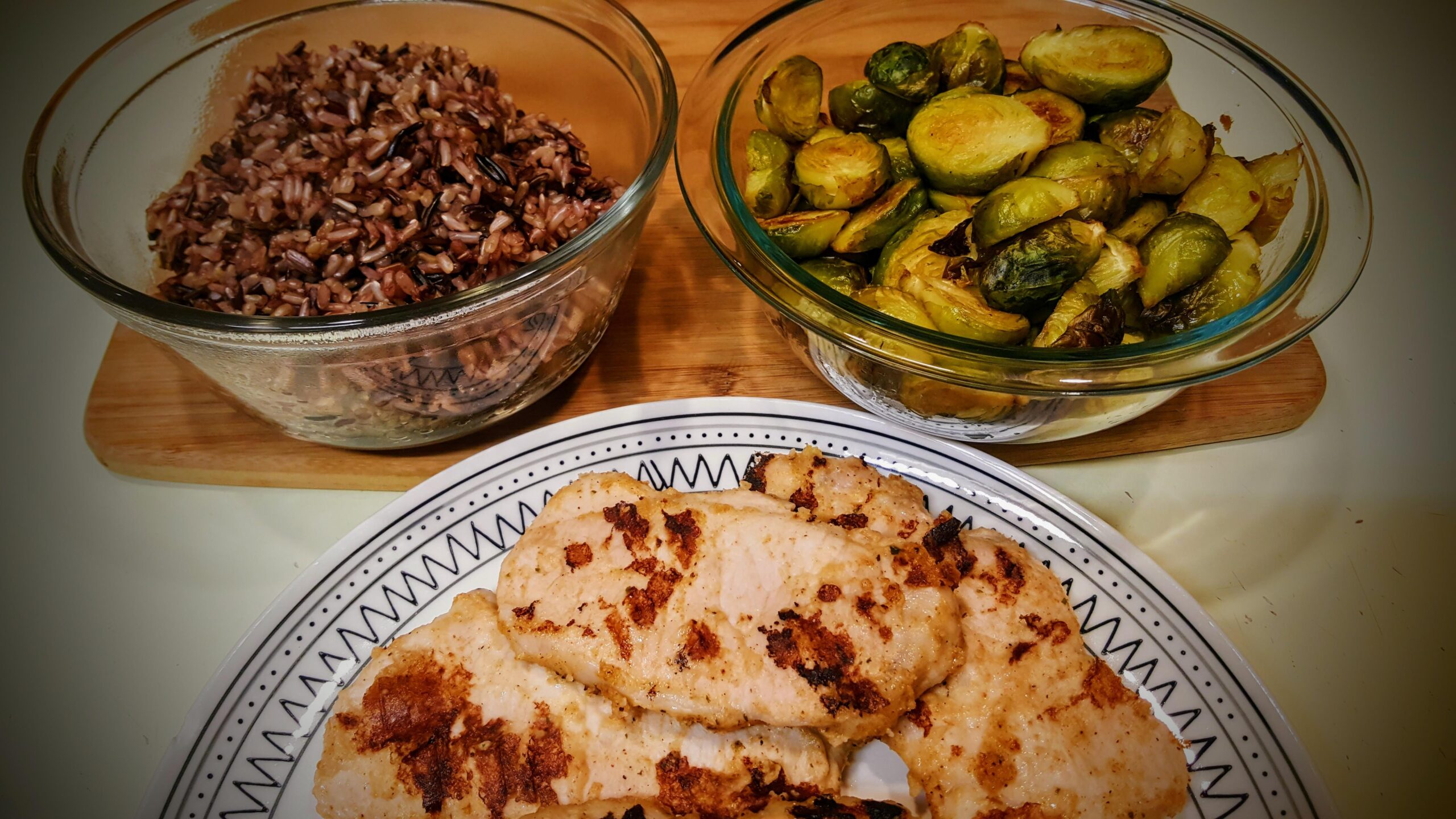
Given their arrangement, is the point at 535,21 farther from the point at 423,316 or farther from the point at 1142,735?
the point at 1142,735

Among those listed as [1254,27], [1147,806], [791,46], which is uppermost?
[1254,27]

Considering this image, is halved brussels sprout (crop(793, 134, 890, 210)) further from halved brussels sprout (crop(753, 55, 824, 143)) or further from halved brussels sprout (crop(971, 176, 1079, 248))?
halved brussels sprout (crop(971, 176, 1079, 248))

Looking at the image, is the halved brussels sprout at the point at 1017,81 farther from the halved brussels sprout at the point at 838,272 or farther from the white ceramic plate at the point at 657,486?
the white ceramic plate at the point at 657,486

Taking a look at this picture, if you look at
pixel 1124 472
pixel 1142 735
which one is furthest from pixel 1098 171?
pixel 1142 735

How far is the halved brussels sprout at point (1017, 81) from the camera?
2.19 m

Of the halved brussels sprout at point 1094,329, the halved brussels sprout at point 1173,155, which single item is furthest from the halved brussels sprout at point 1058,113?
the halved brussels sprout at point 1094,329

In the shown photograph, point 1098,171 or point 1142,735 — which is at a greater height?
point 1098,171

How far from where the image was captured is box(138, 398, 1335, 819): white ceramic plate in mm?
1681

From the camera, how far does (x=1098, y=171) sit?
6.16ft

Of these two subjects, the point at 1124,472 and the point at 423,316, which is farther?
the point at 1124,472

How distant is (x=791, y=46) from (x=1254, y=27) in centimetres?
248

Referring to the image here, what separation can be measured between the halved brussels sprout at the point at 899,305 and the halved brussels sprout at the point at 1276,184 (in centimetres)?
91

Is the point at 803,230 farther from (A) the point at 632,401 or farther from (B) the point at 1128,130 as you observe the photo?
(B) the point at 1128,130

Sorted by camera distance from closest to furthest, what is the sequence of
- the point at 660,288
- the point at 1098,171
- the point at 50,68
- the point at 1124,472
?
the point at 1098,171, the point at 1124,472, the point at 660,288, the point at 50,68
